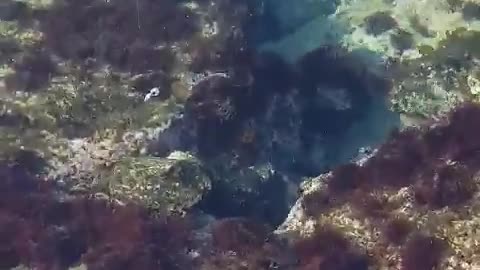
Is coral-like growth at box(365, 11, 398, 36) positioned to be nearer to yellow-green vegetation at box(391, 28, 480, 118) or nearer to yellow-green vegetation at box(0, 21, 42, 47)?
yellow-green vegetation at box(391, 28, 480, 118)

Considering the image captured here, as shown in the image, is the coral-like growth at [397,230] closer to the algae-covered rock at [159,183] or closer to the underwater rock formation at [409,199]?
the underwater rock formation at [409,199]

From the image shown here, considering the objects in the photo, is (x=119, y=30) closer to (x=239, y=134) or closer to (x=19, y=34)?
(x=19, y=34)

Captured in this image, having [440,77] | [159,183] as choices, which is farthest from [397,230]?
[440,77]

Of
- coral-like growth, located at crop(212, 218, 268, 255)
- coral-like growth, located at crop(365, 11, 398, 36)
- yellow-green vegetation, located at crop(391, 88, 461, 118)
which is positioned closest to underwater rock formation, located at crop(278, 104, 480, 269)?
coral-like growth, located at crop(212, 218, 268, 255)

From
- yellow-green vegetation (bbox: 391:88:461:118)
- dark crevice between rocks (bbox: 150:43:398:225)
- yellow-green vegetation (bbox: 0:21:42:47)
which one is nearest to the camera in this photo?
dark crevice between rocks (bbox: 150:43:398:225)

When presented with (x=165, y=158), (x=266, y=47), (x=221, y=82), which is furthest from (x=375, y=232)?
(x=266, y=47)

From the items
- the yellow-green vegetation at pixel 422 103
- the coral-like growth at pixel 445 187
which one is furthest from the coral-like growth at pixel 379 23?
the coral-like growth at pixel 445 187
